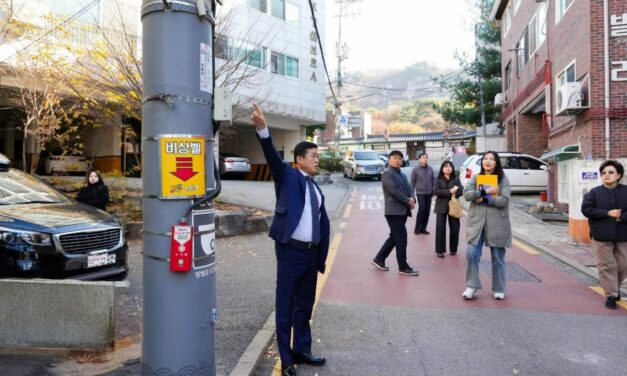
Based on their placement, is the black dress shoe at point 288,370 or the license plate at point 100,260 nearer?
the black dress shoe at point 288,370

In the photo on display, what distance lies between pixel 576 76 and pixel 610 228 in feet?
25.2

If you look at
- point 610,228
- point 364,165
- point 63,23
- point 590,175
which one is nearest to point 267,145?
Answer: point 610,228

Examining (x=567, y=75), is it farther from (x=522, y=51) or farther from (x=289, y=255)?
(x=289, y=255)

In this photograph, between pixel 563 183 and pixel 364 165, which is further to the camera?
pixel 364 165

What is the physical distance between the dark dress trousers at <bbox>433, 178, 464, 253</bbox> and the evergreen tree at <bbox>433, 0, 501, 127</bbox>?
2162cm

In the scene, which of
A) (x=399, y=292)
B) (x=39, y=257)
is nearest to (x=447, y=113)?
(x=399, y=292)

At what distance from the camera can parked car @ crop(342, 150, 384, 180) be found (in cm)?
2745

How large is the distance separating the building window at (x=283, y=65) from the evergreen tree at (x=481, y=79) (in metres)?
9.87

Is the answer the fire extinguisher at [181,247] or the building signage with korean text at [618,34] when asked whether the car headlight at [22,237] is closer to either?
the fire extinguisher at [181,247]

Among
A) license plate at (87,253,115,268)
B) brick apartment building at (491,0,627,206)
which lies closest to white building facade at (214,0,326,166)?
brick apartment building at (491,0,627,206)

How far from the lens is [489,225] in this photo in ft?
19.7

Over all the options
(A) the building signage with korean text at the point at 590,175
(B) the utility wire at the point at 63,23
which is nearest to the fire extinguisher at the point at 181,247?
(A) the building signage with korean text at the point at 590,175

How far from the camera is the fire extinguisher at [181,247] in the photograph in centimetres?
285

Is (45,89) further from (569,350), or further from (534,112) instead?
(534,112)
